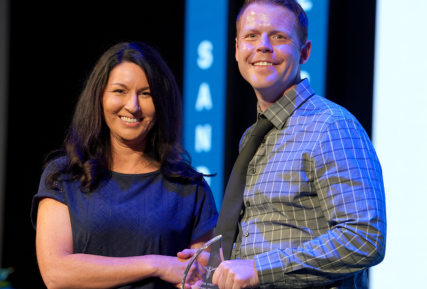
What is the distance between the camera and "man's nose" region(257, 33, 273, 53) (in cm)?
145

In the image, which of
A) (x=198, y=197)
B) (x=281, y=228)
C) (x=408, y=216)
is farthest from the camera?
(x=408, y=216)

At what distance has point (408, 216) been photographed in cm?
250

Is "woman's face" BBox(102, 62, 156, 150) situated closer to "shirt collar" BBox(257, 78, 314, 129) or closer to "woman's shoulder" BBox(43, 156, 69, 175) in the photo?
"woman's shoulder" BBox(43, 156, 69, 175)

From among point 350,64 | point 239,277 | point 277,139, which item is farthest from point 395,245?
point 239,277

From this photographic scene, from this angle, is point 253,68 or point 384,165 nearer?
point 253,68

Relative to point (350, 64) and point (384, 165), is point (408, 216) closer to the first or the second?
point (384, 165)

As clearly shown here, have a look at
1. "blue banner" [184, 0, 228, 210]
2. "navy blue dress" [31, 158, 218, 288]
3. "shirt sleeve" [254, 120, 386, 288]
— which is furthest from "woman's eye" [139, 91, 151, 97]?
"blue banner" [184, 0, 228, 210]

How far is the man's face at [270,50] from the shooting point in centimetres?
146

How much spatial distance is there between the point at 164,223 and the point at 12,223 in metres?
2.01

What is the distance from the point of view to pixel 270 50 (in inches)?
57.2

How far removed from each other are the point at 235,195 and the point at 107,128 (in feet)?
2.29

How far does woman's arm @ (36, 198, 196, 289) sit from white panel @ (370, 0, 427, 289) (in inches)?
54.8

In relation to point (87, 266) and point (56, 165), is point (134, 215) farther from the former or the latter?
point (56, 165)

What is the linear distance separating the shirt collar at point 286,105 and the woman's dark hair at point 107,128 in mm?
512
